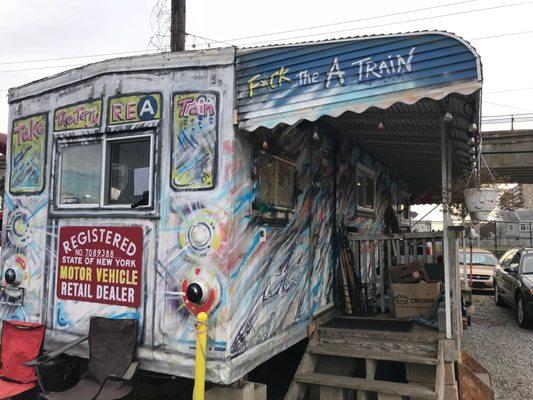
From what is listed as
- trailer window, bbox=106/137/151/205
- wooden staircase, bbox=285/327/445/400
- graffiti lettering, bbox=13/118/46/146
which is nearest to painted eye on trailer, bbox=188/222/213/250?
trailer window, bbox=106/137/151/205

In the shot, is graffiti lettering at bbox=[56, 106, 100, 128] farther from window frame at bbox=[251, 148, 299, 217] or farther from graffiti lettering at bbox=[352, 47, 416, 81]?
graffiti lettering at bbox=[352, 47, 416, 81]

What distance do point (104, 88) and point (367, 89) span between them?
2.56 m

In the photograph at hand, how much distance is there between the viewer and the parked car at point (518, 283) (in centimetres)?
869

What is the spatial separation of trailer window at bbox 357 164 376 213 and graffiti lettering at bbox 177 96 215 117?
3.70m

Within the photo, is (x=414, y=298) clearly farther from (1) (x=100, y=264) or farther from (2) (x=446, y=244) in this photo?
(1) (x=100, y=264)

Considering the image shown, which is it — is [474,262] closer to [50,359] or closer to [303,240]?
[303,240]

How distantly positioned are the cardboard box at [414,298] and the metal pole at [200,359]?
3.21m

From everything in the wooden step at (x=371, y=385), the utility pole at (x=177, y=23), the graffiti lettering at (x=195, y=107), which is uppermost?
the utility pole at (x=177, y=23)

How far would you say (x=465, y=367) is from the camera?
4941 millimetres

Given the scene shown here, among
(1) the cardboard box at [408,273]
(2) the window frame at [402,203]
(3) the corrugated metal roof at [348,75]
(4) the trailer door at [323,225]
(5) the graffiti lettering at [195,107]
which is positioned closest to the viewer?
(3) the corrugated metal roof at [348,75]

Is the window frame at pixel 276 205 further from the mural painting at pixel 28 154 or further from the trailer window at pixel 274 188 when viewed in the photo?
the mural painting at pixel 28 154

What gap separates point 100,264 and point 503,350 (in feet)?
20.8

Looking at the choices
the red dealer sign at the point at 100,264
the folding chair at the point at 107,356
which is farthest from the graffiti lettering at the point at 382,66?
the folding chair at the point at 107,356

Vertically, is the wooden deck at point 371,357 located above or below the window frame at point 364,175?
below
